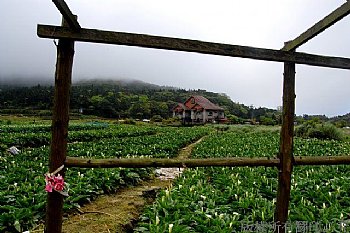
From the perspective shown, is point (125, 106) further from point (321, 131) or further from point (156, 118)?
point (321, 131)

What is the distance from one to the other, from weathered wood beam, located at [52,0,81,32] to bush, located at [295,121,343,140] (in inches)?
1033

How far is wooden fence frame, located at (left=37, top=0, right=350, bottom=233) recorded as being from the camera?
2.44 metres

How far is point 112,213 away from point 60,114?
2.75m

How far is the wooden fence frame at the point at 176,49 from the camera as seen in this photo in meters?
2.44

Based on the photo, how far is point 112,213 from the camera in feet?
15.7

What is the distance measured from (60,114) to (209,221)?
89.6 inches

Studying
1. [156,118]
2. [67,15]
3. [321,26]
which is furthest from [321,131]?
[67,15]

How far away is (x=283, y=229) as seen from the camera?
2811 millimetres

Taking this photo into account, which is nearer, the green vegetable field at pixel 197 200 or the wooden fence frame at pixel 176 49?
the wooden fence frame at pixel 176 49

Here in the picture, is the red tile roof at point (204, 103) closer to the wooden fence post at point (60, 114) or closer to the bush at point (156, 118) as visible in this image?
the bush at point (156, 118)

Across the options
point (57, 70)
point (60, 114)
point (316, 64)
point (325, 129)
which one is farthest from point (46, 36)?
point (325, 129)

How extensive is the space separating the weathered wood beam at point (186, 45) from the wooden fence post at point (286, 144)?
15 cm

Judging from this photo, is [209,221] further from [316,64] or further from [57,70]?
[57,70]

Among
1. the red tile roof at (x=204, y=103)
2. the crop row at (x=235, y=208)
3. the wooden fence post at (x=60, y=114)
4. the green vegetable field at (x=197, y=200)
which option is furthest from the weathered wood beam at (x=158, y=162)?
the red tile roof at (x=204, y=103)
